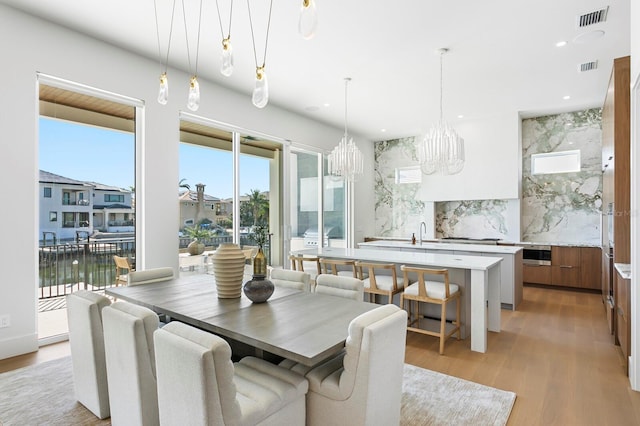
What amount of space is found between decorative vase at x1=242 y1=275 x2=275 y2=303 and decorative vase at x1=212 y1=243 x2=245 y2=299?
184 millimetres

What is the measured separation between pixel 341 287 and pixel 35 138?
3.26 m

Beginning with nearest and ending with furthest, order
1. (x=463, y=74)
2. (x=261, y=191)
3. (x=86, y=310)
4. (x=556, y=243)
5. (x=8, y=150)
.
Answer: (x=86, y=310), (x=8, y=150), (x=463, y=74), (x=261, y=191), (x=556, y=243)

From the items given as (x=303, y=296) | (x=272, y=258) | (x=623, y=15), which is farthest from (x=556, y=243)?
(x=303, y=296)

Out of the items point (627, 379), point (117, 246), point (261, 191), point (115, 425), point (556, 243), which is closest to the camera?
point (115, 425)

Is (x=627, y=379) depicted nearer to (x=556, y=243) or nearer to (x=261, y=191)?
(x=556, y=243)

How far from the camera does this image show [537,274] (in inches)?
237

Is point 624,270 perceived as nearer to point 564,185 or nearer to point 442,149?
point 442,149

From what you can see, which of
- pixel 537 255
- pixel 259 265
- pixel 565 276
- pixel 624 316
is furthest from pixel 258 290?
pixel 565 276

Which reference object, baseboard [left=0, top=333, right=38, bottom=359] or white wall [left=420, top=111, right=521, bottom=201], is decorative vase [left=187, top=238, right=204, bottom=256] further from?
white wall [left=420, top=111, right=521, bottom=201]

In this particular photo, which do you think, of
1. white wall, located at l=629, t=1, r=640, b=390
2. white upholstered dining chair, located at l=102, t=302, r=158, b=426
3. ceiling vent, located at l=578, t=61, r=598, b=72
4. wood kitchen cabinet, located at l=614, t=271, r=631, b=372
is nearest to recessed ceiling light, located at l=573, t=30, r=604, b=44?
ceiling vent, located at l=578, t=61, r=598, b=72

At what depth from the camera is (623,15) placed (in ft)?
10.3

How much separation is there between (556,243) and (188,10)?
261 inches

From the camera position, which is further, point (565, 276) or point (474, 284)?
point (565, 276)

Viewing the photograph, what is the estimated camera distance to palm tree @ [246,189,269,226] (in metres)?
5.45
